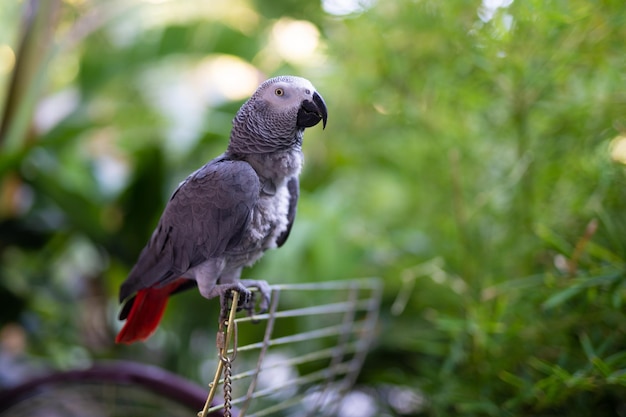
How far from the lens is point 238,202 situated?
38 centimetres

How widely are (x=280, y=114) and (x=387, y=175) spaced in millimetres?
860

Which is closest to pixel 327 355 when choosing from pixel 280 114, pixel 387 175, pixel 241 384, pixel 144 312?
pixel 241 384

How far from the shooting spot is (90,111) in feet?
3.53

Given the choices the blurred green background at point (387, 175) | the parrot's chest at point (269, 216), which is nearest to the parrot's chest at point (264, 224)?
the parrot's chest at point (269, 216)

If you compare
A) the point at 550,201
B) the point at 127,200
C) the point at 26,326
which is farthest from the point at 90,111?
the point at 550,201

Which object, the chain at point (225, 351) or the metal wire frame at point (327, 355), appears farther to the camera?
the metal wire frame at point (327, 355)

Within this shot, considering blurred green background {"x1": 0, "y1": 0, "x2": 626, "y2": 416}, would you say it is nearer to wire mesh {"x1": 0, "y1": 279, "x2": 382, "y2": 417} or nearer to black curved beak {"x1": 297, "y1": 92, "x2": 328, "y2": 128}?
wire mesh {"x1": 0, "y1": 279, "x2": 382, "y2": 417}

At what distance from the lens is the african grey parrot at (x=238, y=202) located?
14.9 inches

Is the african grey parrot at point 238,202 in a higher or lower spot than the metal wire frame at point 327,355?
higher

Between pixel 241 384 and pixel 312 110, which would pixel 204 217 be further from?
pixel 241 384

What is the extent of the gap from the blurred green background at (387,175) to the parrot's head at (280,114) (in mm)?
335

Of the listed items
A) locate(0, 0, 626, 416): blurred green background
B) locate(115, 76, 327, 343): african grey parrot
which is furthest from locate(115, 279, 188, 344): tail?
locate(0, 0, 626, 416): blurred green background

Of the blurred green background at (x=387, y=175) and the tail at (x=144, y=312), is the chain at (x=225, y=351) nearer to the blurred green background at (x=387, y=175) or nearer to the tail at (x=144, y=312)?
the tail at (x=144, y=312)

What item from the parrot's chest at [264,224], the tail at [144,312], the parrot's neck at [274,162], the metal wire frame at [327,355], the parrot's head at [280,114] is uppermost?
the parrot's head at [280,114]
